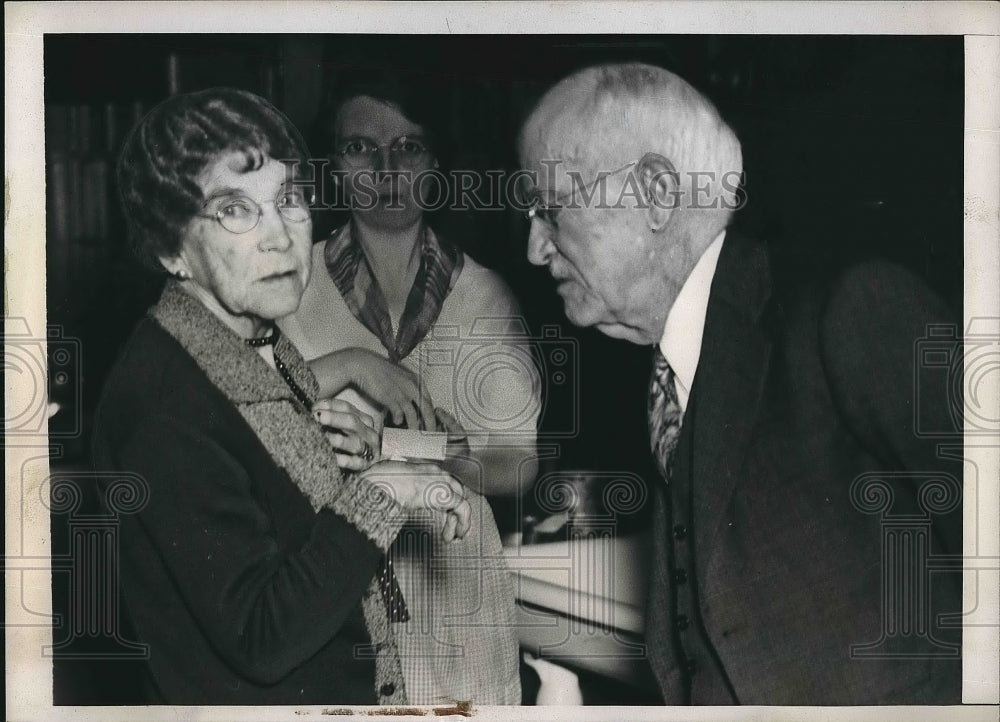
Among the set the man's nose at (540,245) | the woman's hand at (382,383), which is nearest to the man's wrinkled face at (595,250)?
the man's nose at (540,245)

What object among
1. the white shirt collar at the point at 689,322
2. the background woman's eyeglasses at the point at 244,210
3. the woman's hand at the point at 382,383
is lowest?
the woman's hand at the point at 382,383

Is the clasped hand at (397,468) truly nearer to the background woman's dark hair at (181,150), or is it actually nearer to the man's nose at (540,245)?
the man's nose at (540,245)

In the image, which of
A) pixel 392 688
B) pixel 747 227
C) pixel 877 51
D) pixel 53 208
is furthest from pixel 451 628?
pixel 877 51

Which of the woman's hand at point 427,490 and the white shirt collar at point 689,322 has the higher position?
the white shirt collar at point 689,322

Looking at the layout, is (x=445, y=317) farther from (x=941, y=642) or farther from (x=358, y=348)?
(x=941, y=642)

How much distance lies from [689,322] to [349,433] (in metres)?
0.96

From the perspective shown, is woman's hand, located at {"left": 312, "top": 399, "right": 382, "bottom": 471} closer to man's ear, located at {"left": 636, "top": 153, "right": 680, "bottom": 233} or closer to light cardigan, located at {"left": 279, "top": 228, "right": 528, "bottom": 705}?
light cardigan, located at {"left": 279, "top": 228, "right": 528, "bottom": 705}

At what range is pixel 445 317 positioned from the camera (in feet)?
9.39

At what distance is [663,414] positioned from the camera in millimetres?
2848

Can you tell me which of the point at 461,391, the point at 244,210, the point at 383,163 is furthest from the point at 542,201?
the point at 244,210

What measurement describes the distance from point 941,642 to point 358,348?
1787 mm

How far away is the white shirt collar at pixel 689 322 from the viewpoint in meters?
2.84

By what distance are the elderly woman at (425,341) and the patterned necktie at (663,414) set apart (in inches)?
12.4

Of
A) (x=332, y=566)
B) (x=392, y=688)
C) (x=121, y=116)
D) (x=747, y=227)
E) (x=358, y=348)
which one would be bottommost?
(x=392, y=688)
